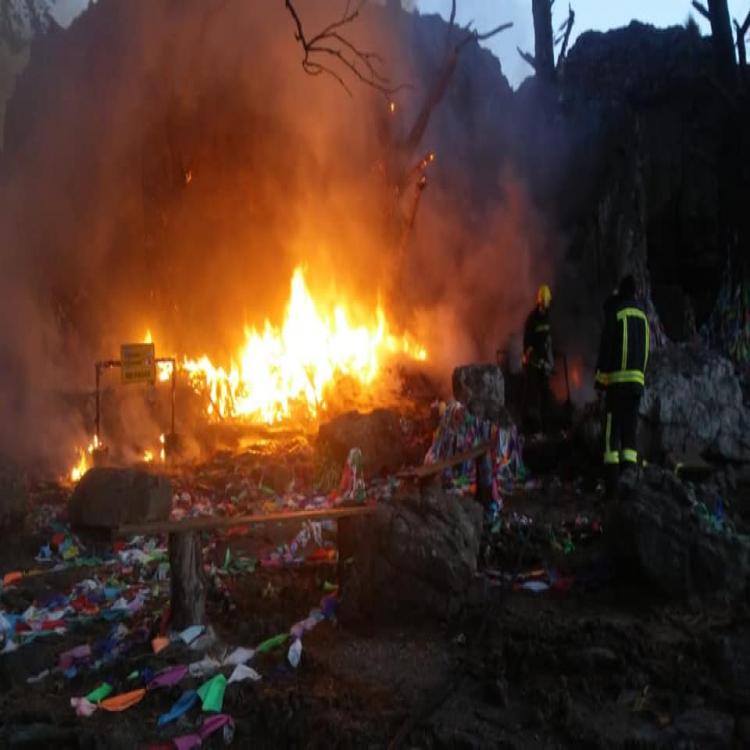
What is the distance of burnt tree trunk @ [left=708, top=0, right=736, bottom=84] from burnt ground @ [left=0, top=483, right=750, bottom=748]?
1565 cm

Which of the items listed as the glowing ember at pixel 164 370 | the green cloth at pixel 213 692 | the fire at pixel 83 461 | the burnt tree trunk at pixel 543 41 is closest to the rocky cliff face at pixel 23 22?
the glowing ember at pixel 164 370

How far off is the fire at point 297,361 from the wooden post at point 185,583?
8.78 metres

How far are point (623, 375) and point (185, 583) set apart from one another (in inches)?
225

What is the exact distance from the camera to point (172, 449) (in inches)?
494

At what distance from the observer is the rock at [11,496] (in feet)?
27.9

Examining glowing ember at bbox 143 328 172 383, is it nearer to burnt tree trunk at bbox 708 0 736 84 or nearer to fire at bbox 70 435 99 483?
fire at bbox 70 435 99 483

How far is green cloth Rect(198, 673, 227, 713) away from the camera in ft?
14.8

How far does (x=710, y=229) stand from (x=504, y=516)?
40.1 ft

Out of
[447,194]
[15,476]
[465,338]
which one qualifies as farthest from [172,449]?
[447,194]

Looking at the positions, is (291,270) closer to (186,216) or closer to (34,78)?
(186,216)

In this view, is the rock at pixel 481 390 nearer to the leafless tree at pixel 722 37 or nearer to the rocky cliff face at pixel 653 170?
the rocky cliff face at pixel 653 170

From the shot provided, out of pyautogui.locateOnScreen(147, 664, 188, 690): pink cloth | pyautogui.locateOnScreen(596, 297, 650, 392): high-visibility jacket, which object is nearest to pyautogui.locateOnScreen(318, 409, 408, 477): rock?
pyautogui.locateOnScreen(596, 297, 650, 392): high-visibility jacket

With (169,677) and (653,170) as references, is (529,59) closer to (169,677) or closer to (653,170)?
(653,170)

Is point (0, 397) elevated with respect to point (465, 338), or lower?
lower
